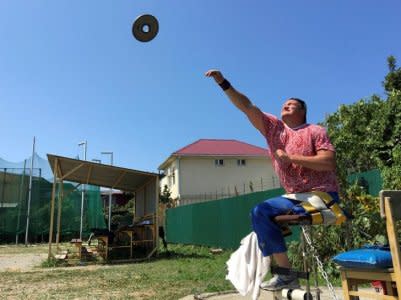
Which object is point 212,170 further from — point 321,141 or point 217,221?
point 321,141

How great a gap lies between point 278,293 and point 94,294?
177 inches

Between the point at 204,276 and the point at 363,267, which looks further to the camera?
the point at 204,276

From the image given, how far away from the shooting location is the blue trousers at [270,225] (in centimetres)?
259

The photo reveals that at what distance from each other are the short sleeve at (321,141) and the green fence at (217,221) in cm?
641

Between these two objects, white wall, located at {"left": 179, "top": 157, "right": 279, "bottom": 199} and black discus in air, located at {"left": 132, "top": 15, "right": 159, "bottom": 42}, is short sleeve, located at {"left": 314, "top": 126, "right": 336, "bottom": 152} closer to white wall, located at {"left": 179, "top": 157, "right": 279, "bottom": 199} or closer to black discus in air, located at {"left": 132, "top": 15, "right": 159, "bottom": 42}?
black discus in air, located at {"left": 132, "top": 15, "right": 159, "bottom": 42}

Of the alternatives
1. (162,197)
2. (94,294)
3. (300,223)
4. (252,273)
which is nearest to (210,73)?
(300,223)

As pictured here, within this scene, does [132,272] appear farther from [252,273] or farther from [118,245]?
[252,273]

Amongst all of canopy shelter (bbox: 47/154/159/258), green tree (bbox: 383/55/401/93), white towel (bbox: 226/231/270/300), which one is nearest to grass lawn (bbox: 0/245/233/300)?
white towel (bbox: 226/231/270/300)

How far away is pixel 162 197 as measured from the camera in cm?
3041

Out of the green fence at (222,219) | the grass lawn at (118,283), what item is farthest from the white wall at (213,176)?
the grass lawn at (118,283)

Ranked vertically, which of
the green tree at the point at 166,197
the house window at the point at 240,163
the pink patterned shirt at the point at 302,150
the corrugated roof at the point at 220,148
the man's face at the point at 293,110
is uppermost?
the corrugated roof at the point at 220,148

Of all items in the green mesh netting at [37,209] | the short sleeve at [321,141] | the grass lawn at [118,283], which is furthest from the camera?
the green mesh netting at [37,209]

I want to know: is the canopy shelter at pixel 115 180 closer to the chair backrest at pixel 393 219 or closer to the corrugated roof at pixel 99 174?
the corrugated roof at pixel 99 174

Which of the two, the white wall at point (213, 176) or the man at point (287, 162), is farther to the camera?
the white wall at point (213, 176)
